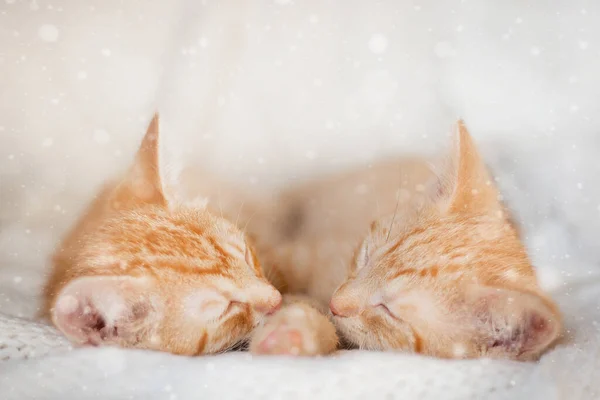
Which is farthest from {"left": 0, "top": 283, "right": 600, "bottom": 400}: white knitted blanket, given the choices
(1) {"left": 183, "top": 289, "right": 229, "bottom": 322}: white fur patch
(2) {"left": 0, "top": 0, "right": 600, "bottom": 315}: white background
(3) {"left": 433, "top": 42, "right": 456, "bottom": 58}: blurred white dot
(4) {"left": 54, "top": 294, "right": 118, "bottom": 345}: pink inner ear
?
(3) {"left": 433, "top": 42, "right": 456, "bottom": 58}: blurred white dot

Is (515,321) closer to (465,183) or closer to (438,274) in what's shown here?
(438,274)

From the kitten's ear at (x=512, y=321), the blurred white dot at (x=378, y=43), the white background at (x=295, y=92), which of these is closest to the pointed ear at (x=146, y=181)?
the white background at (x=295, y=92)

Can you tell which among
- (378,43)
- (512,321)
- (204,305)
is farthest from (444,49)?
(204,305)

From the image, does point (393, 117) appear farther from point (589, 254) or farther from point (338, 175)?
point (589, 254)

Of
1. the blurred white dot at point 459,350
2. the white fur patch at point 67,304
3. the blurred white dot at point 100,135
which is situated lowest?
the blurred white dot at point 459,350

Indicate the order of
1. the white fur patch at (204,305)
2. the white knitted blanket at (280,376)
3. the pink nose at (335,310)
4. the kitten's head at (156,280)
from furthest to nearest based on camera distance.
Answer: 1. the pink nose at (335,310)
2. the white fur patch at (204,305)
3. the kitten's head at (156,280)
4. the white knitted blanket at (280,376)

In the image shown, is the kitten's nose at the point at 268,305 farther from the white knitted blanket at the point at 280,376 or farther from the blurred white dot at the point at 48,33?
the blurred white dot at the point at 48,33

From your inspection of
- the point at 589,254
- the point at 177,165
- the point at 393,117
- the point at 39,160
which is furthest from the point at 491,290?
the point at 39,160

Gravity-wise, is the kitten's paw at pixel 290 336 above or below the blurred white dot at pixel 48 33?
below
